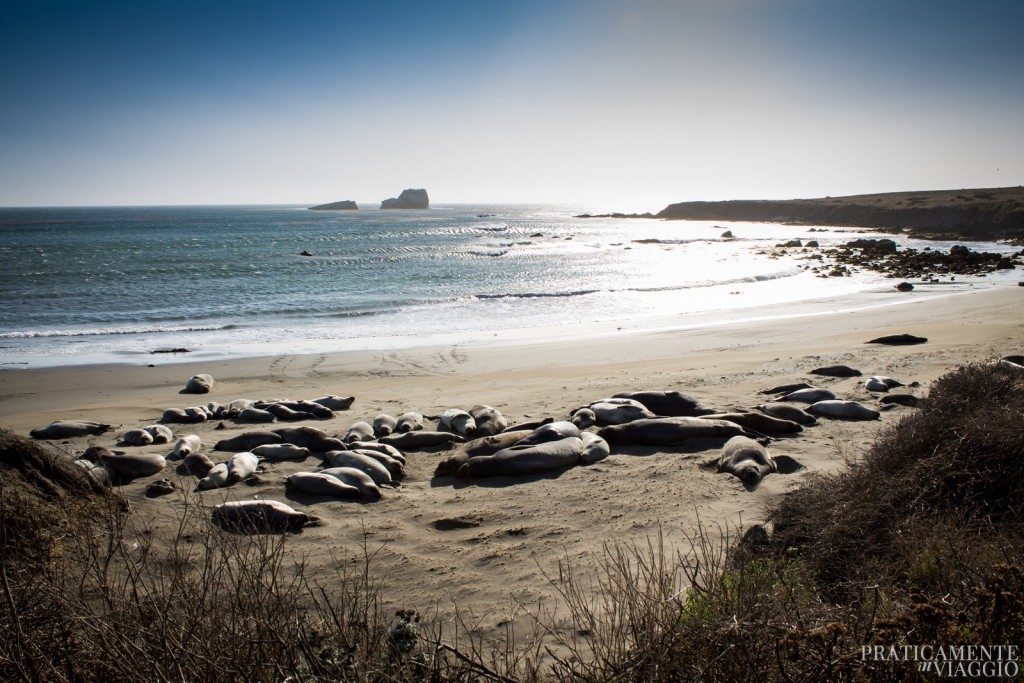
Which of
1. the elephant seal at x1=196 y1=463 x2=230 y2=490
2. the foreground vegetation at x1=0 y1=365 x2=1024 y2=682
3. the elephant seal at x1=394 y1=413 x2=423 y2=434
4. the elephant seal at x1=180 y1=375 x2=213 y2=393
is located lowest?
the elephant seal at x1=180 y1=375 x2=213 y2=393

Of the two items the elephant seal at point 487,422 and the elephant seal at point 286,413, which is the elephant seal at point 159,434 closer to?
the elephant seal at point 286,413

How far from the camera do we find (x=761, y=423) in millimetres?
7004

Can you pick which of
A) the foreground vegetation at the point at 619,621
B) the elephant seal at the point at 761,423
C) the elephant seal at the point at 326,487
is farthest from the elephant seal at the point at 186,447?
the elephant seal at the point at 761,423

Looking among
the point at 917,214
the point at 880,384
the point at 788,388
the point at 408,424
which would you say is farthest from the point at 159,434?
the point at 917,214

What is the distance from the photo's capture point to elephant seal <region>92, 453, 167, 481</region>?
18.9 ft

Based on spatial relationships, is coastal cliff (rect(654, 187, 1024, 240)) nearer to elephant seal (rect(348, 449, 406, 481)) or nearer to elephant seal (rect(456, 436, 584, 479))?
elephant seal (rect(456, 436, 584, 479))

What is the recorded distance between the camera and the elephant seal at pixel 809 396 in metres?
7.99

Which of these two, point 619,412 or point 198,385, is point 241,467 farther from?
point 198,385

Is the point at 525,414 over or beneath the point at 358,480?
beneath

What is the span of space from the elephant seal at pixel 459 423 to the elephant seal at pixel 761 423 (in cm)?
256

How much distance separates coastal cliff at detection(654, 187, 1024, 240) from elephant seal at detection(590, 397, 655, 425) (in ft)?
183

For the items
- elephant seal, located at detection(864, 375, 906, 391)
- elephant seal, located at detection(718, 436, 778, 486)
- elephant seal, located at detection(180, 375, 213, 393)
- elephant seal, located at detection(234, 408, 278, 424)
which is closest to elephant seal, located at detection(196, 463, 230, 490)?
elephant seal, located at detection(234, 408, 278, 424)

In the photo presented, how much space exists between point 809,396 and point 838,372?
2.08m

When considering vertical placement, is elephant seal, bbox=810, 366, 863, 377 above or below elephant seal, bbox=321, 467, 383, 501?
above
